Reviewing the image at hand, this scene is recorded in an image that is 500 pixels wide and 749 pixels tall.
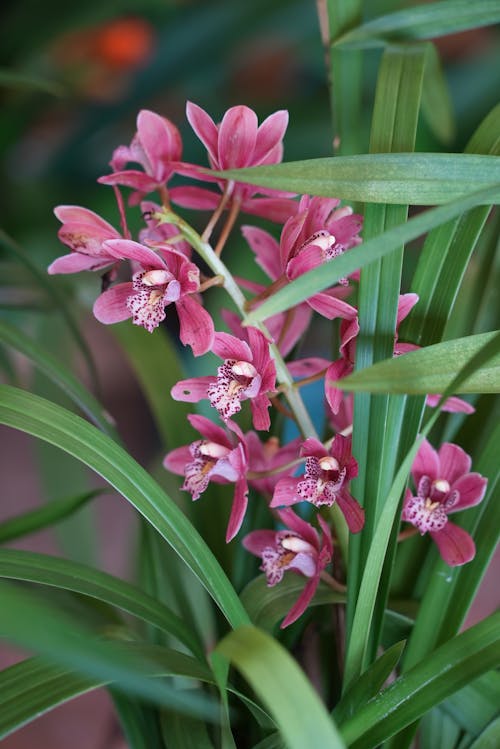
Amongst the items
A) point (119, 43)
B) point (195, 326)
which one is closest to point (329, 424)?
point (195, 326)

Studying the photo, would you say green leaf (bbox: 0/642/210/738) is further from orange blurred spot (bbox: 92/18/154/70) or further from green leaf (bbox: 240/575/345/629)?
orange blurred spot (bbox: 92/18/154/70)

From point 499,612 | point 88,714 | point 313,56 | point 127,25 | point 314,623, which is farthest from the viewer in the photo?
point 127,25

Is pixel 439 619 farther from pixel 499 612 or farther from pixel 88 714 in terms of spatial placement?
pixel 88 714

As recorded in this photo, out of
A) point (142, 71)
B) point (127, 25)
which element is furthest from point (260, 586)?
point (127, 25)

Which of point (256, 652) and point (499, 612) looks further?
point (499, 612)

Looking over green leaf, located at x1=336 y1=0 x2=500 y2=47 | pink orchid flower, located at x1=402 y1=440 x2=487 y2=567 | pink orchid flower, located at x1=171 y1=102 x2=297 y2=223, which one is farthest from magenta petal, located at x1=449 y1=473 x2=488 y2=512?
green leaf, located at x1=336 y1=0 x2=500 y2=47

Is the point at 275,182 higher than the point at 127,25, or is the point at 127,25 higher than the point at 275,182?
the point at 127,25

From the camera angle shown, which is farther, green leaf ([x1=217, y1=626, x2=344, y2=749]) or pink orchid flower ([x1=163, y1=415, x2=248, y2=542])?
pink orchid flower ([x1=163, y1=415, x2=248, y2=542])
